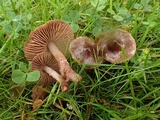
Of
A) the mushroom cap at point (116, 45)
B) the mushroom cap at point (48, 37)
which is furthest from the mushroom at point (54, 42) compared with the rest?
the mushroom cap at point (116, 45)

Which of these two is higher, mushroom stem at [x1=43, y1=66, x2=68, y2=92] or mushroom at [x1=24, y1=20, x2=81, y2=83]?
mushroom at [x1=24, y1=20, x2=81, y2=83]

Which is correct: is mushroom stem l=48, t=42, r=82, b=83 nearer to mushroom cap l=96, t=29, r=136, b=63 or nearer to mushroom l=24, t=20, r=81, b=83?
mushroom l=24, t=20, r=81, b=83

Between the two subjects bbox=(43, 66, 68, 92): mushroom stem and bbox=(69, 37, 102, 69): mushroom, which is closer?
bbox=(43, 66, 68, 92): mushroom stem

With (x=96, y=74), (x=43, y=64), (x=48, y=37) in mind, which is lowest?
(x=96, y=74)

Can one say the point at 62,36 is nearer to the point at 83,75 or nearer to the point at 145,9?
the point at 83,75

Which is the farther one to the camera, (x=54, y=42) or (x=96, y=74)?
(x=54, y=42)

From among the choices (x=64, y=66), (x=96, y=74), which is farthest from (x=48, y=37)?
(x=96, y=74)

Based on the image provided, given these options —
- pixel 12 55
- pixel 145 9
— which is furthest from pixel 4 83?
pixel 145 9

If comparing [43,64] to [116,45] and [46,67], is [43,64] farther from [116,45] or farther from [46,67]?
[116,45]

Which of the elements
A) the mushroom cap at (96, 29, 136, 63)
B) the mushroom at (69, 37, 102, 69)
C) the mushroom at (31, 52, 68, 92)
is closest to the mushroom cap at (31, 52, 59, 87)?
the mushroom at (31, 52, 68, 92)
